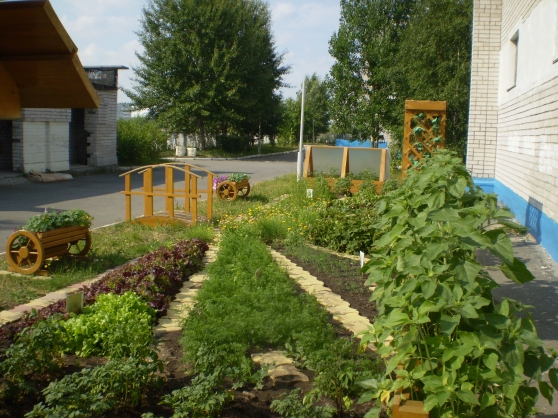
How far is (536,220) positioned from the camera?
31.2 ft

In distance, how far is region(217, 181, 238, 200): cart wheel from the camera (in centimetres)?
1417

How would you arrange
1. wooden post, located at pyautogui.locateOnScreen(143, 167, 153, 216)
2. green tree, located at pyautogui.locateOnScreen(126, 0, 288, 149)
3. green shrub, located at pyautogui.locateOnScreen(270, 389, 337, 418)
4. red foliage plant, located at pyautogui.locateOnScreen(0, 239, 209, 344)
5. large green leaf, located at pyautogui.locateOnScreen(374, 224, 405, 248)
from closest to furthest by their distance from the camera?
green shrub, located at pyautogui.locateOnScreen(270, 389, 337, 418) → large green leaf, located at pyautogui.locateOnScreen(374, 224, 405, 248) → red foliage plant, located at pyautogui.locateOnScreen(0, 239, 209, 344) → wooden post, located at pyautogui.locateOnScreen(143, 167, 153, 216) → green tree, located at pyautogui.locateOnScreen(126, 0, 288, 149)

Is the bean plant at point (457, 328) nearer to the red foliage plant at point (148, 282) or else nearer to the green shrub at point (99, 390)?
the green shrub at point (99, 390)

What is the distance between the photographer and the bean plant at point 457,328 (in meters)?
2.74

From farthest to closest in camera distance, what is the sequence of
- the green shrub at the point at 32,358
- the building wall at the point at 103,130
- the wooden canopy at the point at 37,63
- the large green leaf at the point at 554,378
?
the building wall at the point at 103,130 < the green shrub at the point at 32,358 < the large green leaf at the point at 554,378 < the wooden canopy at the point at 37,63

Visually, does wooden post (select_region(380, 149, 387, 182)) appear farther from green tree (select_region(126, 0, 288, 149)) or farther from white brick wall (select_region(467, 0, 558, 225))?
green tree (select_region(126, 0, 288, 149))

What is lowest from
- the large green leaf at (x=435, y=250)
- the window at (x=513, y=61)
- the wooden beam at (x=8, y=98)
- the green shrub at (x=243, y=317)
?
the green shrub at (x=243, y=317)

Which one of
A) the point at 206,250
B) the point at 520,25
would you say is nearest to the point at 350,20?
the point at 520,25

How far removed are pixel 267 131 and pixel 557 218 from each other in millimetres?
38379

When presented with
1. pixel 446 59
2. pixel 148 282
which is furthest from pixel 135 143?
pixel 148 282

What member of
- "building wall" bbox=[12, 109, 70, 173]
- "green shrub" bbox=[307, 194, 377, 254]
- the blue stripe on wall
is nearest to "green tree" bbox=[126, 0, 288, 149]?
"building wall" bbox=[12, 109, 70, 173]

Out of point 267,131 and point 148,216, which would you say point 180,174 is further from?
point 267,131

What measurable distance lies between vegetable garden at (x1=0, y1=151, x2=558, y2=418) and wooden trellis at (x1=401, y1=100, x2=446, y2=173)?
5.74 m

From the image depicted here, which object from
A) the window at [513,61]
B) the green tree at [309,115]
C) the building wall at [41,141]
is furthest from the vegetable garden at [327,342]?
the green tree at [309,115]
